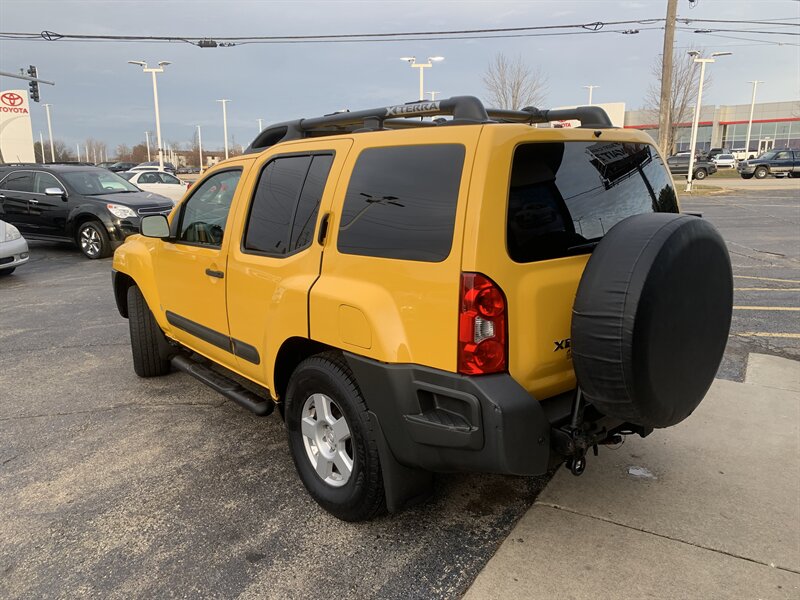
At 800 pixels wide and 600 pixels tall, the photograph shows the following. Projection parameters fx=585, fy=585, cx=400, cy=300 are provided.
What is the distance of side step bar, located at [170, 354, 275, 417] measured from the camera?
352 centimetres

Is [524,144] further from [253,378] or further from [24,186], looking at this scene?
[24,186]

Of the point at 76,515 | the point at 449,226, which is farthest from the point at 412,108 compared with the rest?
the point at 76,515

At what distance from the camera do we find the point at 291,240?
308 centimetres

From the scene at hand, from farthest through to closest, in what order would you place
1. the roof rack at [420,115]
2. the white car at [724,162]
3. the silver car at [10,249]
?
the white car at [724,162] → the silver car at [10,249] → the roof rack at [420,115]

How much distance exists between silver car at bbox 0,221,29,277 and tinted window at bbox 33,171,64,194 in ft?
8.37

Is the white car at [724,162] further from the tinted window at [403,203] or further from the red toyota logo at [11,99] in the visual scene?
the tinted window at [403,203]

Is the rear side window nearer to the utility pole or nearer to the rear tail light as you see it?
the rear tail light

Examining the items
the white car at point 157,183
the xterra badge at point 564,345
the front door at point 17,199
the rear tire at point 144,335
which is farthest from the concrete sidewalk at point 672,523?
the white car at point 157,183

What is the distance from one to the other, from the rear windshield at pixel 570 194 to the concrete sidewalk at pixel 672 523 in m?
1.36

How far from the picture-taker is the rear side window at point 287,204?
298cm

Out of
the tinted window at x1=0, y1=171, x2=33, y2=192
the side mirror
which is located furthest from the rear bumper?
the tinted window at x1=0, y1=171, x2=33, y2=192

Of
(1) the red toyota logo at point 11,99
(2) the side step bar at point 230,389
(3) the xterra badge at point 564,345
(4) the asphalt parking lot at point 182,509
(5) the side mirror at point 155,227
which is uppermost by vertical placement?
(1) the red toyota logo at point 11,99

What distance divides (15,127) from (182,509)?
42.9 metres

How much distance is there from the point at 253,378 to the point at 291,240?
0.95 meters
